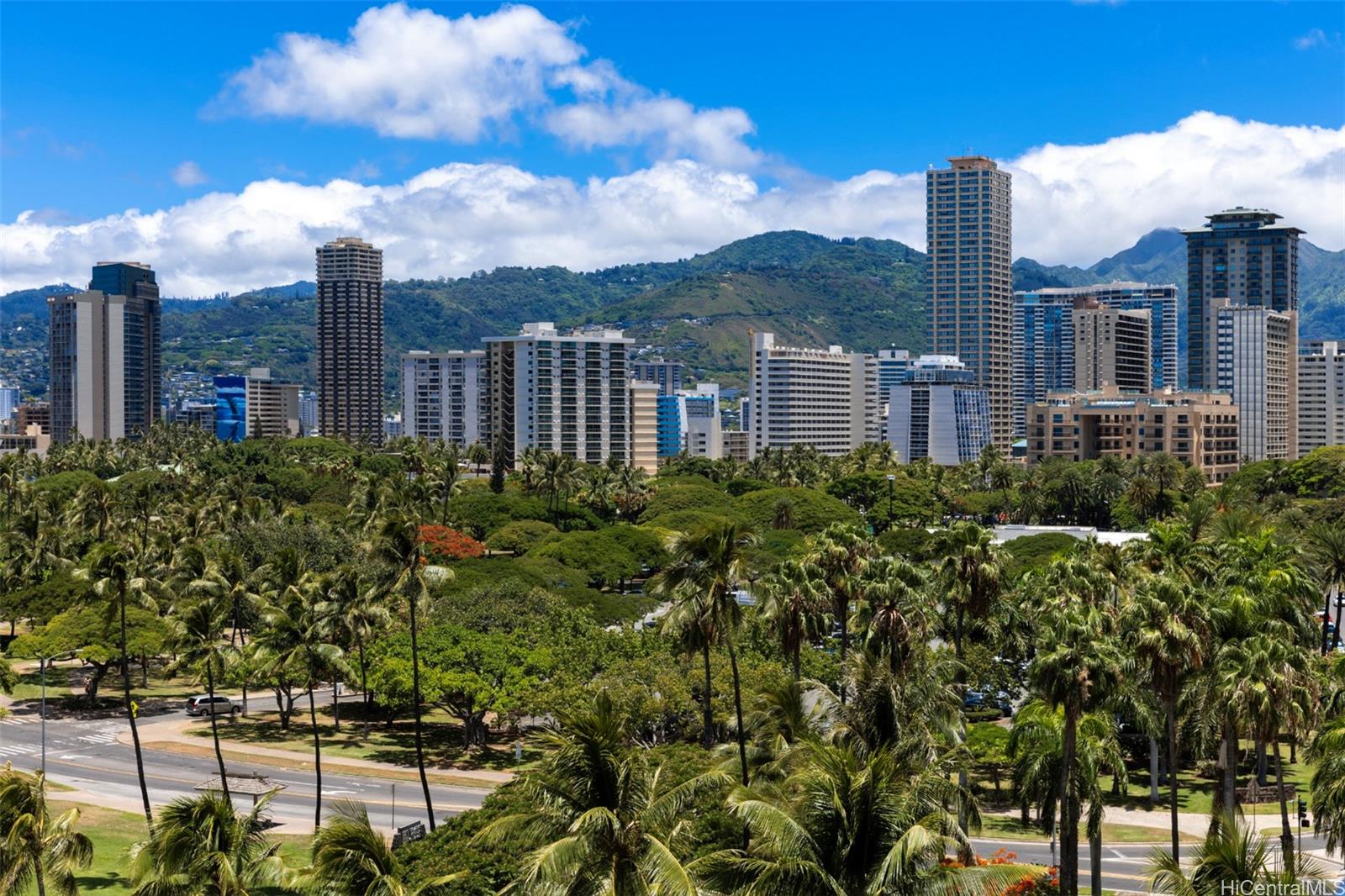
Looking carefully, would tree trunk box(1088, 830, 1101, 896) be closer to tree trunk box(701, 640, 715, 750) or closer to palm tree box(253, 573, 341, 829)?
tree trunk box(701, 640, 715, 750)

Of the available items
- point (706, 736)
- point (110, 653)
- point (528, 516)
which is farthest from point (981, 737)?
point (528, 516)

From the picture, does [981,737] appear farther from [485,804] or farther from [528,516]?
[528,516]

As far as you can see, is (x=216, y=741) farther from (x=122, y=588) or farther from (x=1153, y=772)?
(x=1153, y=772)

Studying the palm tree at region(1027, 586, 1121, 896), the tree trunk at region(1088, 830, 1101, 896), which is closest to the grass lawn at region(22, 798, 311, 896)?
the palm tree at region(1027, 586, 1121, 896)

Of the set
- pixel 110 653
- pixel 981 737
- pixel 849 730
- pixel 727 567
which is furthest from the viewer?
pixel 110 653

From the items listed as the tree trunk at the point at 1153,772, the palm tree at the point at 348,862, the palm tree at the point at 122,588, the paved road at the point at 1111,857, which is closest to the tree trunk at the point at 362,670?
the palm tree at the point at 122,588

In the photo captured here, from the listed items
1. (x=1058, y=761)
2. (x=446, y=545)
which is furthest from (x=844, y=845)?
(x=446, y=545)
